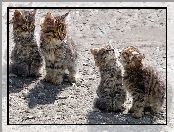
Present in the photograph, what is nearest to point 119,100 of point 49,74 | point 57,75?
point 57,75

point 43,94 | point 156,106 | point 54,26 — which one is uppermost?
point 54,26

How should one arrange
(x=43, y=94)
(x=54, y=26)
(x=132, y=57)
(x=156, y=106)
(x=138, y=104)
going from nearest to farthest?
1. (x=132, y=57)
2. (x=138, y=104)
3. (x=156, y=106)
4. (x=54, y=26)
5. (x=43, y=94)

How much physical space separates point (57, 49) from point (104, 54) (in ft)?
3.23

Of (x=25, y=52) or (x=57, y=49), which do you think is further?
(x=25, y=52)

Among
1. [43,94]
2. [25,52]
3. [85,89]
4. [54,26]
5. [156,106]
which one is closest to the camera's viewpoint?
[156,106]

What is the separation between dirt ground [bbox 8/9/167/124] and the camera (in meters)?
8.18

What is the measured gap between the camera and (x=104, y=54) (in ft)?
26.7

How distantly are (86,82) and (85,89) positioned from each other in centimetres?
27

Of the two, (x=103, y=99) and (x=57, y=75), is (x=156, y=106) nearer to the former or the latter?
(x=103, y=99)

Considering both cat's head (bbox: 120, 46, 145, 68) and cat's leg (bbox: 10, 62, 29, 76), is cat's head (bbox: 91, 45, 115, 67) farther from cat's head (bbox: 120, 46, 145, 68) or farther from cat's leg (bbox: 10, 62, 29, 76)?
cat's leg (bbox: 10, 62, 29, 76)

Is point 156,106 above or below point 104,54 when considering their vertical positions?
below

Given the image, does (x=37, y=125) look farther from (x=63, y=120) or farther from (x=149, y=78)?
(x=149, y=78)

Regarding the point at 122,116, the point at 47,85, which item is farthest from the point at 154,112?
the point at 47,85

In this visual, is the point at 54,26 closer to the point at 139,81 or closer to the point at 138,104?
the point at 139,81
